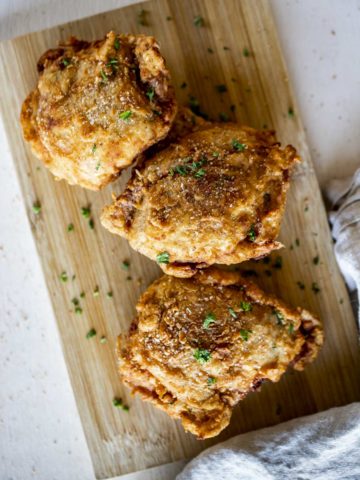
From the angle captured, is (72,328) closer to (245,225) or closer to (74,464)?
(74,464)

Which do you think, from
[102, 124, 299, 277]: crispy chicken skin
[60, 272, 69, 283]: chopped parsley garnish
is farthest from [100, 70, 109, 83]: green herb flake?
[60, 272, 69, 283]: chopped parsley garnish

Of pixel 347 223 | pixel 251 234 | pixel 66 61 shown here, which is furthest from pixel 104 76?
pixel 347 223

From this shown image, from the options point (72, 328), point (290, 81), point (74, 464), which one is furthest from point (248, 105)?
point (74, 464)

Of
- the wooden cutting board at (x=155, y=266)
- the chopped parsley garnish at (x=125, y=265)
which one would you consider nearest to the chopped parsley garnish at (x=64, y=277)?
the wooden cutting board at (x=155, y=266)

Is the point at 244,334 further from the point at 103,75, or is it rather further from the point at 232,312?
the point at 103,75

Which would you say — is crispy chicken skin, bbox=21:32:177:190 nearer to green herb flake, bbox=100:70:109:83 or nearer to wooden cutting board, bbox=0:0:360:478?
green herb flake, bbox=100:70:109:83

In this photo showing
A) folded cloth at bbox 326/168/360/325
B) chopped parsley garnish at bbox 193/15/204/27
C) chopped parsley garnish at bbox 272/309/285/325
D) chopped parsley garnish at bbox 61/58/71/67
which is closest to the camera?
chopped parsley garnish at bbox 61/58/71/67
